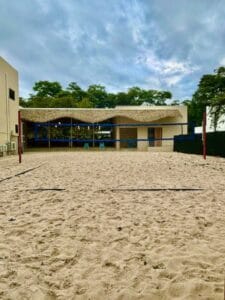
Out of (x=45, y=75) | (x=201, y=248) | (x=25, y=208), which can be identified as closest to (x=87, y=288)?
(x=201, y=248)

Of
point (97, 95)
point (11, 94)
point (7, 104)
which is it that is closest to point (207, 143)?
point (7, 104)

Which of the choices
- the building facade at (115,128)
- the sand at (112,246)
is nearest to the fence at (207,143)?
the building facade at (115,128)

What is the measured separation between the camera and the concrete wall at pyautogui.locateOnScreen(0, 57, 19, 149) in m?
14.0

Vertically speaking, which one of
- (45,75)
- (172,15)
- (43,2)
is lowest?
(172,15)

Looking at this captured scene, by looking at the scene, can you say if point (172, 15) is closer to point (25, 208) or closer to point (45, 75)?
point (25, 208)

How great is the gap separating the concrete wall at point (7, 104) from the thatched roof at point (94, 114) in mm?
2767

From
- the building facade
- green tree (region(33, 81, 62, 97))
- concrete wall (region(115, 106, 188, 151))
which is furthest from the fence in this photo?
green tree (region(33, 81, 62, 97))

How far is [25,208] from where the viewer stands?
3.27 m

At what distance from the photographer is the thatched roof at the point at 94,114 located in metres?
19.1

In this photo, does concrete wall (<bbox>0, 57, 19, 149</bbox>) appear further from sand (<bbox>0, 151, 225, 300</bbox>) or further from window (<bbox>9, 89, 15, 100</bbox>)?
sand (<bbox>0, 151, 225, 300</bbox>)

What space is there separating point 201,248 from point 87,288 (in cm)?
87

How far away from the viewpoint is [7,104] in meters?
14.7

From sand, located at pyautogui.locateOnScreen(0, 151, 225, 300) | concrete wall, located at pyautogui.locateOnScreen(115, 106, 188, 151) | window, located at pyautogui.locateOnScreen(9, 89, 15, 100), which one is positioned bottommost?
sand, located at pyautogui.locateOnScreen(0, 151, 225, 300)

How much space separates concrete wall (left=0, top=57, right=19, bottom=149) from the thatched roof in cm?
277
